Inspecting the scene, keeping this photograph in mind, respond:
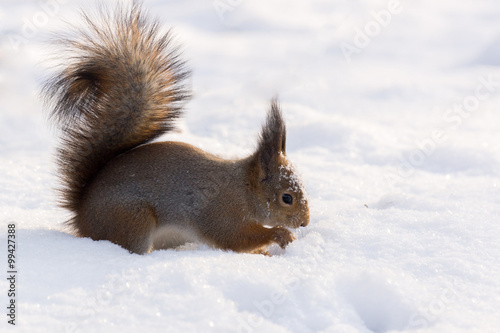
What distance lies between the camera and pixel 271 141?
215cm

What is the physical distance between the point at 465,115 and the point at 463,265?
306cm

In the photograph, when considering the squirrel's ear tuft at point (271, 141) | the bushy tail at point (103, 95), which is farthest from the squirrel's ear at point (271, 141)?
the bushy tail at point (103, 95)

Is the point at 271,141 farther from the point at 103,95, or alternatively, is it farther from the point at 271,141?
the point at 103,95

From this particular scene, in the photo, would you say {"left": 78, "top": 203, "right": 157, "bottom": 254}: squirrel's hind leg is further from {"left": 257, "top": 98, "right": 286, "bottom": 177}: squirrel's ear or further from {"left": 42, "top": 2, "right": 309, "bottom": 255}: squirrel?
{"left": 257, "top": 98, "right": 286, "bottom": 177}: squirrel's ear

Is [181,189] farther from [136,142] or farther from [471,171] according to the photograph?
[471,171]

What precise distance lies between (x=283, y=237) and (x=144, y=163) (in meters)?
0.62

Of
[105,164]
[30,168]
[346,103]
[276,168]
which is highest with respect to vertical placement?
[346,103]

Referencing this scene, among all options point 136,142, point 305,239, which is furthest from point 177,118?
point 305,239

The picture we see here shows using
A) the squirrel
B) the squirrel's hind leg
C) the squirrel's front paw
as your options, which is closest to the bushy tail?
the squirrel

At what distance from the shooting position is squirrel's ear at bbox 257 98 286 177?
6.96 ft

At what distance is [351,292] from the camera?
1.53 metres

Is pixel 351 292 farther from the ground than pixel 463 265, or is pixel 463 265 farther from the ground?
pixel 463 265

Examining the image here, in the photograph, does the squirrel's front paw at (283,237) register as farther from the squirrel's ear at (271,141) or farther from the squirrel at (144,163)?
the squirrel's ear at (271,141)

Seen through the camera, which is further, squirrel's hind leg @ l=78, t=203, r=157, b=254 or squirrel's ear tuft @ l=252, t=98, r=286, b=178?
squirrel's ear tuft @ l=252, t=98, r=286, b=178
